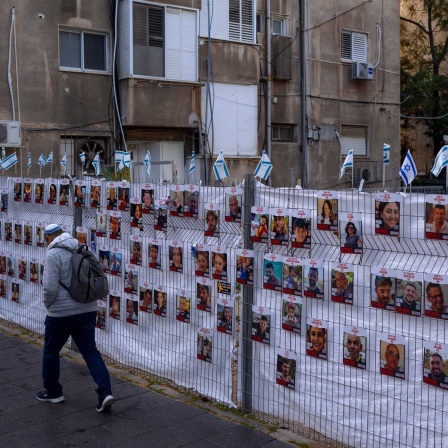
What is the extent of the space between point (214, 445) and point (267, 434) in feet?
1.57

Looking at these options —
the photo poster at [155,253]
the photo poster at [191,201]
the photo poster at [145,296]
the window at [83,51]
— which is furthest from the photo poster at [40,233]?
the window at [83,51]

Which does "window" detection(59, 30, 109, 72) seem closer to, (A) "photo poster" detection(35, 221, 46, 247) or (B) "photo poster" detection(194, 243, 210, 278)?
(A) "photo poster" detection(35, 221, 46, 247)

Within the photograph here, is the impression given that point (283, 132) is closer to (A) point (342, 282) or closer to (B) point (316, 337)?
(B) point (316, 337)

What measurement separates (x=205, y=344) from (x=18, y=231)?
13.4ft

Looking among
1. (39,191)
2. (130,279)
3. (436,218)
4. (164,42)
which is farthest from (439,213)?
(164,42)

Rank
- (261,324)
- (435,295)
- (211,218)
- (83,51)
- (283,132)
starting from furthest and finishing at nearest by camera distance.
Result: 1. (283,132)
2. (83,51)
3. (211,218)
4. (261,324)
5. (435,295)

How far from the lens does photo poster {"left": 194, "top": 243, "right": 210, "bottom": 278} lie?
7.02m

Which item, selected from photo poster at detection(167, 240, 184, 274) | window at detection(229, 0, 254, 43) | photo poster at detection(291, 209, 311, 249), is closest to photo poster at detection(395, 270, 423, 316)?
photo poster at detection(291, 209, 311, 249)

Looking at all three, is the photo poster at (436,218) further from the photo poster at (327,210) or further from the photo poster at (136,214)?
the photo poster at (136,214)

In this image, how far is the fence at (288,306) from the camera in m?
5.37

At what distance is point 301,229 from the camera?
6121mm

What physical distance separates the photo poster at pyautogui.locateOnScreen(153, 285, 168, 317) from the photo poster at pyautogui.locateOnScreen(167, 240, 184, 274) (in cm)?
28

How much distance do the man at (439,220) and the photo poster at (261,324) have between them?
1.81 metres

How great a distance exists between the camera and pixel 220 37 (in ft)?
64.3
